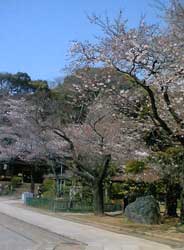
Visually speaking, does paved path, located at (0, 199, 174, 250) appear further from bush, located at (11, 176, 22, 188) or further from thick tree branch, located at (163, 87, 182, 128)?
bush, located at (11, 176, 22, 188)

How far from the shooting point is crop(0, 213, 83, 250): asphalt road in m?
14.1

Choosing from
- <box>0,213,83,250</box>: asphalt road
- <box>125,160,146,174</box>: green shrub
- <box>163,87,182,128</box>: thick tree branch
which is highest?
<box>163,87,182,128</box>: thick tree branch

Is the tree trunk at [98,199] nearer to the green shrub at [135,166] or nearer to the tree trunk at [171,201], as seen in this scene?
the green shrub at [135,166]

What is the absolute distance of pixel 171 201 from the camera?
25859mm

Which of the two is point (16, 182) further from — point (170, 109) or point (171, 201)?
point (170, 109)

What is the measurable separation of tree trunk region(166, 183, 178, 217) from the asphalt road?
8347 millimetres

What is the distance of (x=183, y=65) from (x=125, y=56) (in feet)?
6.78

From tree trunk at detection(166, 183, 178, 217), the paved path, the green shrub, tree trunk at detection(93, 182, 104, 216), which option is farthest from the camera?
tree trunk at detection(93, 182, 104, 216)

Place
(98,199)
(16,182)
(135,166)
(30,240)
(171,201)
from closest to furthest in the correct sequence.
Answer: (30,240) < (171,201) < (135,166) < (98,199) < (16,182)

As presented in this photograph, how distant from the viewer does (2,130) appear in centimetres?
5294

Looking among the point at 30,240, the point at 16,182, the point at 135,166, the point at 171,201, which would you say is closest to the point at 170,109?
the point at 30,240

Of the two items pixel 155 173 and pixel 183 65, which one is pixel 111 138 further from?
pixel 183 65

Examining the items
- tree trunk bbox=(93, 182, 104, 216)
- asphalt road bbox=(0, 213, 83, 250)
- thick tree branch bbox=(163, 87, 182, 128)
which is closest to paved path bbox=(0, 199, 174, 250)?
asphalt road bbox=(0, 213, 83, 250)

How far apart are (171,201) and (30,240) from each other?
11.9m
